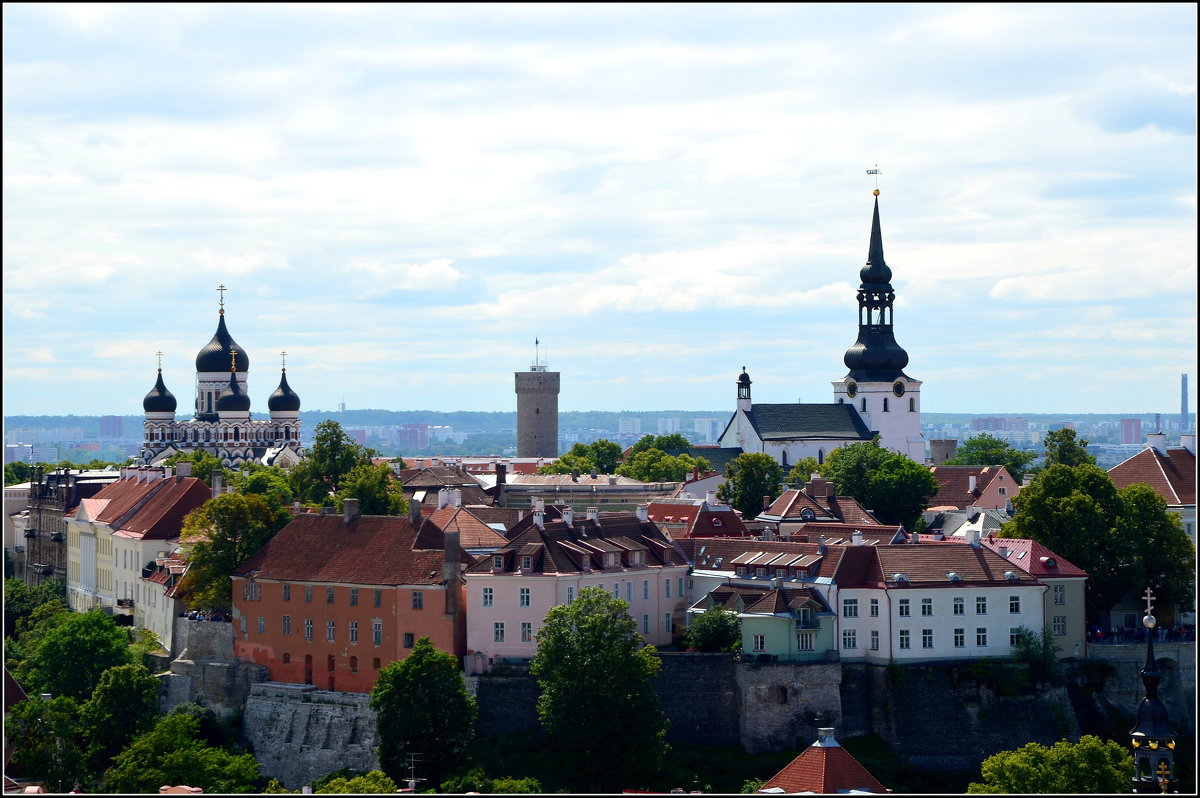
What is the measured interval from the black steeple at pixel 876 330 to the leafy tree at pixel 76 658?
89.2 metres

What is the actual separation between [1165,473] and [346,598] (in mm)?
42583

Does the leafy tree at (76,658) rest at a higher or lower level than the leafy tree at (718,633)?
lower

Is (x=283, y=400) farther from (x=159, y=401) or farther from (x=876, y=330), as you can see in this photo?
(x=876, y=330)

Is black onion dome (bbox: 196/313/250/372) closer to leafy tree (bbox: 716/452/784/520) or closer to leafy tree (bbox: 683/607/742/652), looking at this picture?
leafy tree (bbox: 716/452/784/520)

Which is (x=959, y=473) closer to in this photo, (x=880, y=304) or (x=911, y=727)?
(x=880, y=304)

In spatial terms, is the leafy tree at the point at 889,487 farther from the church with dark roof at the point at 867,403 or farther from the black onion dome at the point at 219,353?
the black onion dome at the point at 219,353

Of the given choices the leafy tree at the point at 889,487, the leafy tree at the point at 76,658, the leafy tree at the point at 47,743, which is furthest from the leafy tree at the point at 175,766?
the leafy tree at the point at 889,487

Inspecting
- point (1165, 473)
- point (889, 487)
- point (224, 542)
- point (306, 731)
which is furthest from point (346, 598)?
point (1165, 473)

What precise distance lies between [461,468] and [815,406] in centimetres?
4169

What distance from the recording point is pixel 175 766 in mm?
65812

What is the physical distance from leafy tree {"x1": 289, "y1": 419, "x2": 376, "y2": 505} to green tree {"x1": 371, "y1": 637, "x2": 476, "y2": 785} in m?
43.6

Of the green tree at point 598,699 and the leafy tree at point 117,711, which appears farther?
the leafy tree at point 117,711

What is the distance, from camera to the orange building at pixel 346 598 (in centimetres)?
7362

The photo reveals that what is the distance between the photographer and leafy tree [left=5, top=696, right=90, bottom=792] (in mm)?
68000
